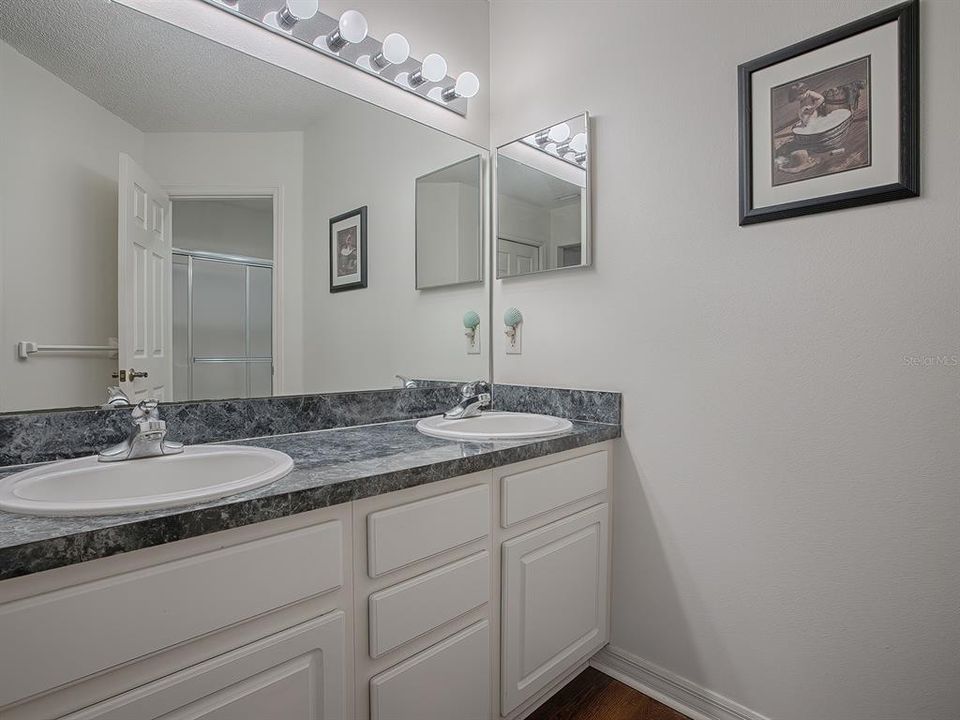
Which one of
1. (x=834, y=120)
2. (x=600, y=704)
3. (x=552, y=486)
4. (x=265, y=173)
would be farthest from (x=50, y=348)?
(x=834, y=120)

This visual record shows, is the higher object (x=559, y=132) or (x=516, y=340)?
(x=559, y=132)

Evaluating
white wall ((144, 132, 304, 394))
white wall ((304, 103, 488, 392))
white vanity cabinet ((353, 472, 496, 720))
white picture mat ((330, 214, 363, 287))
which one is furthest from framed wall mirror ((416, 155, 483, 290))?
white vanity cabinet ((353, 472, 496, 720))

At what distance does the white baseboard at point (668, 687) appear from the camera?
4.88 feet

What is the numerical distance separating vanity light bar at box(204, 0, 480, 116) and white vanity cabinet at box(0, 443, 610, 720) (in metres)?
1.34

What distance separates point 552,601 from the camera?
1.49 metres

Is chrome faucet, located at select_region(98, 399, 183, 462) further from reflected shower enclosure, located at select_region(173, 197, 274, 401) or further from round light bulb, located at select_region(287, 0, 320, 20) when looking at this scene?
round light bulb, located at select_region(287, 0, 320, 20)

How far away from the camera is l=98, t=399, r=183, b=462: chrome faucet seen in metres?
1.10

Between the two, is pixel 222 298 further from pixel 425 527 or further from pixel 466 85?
pixel 466 85

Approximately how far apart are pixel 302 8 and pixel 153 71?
0.45 metres

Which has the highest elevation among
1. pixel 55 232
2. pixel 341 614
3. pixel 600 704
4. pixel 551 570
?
pixel 55 232

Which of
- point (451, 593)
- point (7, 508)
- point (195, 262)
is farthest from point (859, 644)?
point (195, 262)

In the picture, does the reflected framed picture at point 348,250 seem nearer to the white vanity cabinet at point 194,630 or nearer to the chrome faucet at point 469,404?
the chrome faucet at point 469,404

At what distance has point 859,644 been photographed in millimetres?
1269

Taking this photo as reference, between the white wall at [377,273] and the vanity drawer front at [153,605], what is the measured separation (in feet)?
2.39
